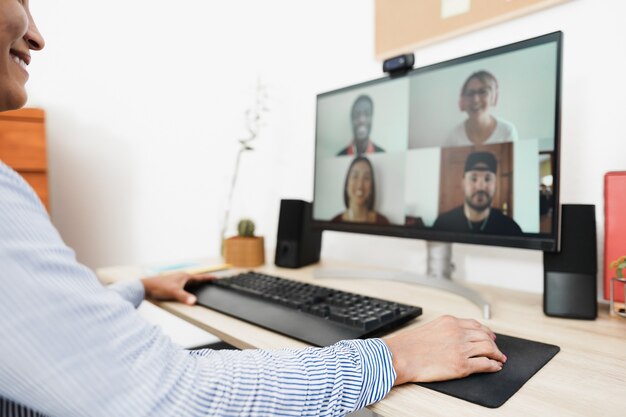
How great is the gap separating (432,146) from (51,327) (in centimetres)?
84

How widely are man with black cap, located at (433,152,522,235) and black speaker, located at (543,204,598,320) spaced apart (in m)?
0.10

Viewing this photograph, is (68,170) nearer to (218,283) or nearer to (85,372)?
(218,283)

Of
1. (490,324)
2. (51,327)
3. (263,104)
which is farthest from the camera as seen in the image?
(263,104)

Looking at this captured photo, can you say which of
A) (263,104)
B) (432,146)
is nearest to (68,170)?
(263,104)

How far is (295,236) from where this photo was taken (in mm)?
1310

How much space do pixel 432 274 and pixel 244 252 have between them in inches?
23.8

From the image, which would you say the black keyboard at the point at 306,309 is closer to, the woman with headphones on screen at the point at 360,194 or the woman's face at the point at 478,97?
the woman with headphones on screen at the point at 360,194

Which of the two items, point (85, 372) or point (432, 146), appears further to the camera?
point (432, 146)

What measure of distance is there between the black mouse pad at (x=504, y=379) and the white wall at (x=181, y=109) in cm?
68

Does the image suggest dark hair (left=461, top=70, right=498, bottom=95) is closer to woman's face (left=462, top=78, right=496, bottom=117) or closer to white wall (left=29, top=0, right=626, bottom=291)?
woman's face (left=462, top=78, right=496, bottom=117)

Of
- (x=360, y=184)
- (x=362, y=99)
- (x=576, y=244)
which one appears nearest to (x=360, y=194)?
(x=360, y=184)

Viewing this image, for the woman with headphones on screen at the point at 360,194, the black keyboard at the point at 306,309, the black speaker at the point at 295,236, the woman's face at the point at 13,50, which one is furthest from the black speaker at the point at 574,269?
the woman's face at the point at 13,50

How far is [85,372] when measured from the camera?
1.25 feet

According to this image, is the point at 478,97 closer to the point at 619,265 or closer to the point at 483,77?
the point at 483,77
